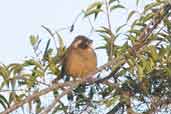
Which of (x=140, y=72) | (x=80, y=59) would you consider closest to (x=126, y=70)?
(x=140, y=72)

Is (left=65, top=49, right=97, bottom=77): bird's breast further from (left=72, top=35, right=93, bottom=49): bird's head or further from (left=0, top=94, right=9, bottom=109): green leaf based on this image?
(left=0, top=94, right=9, bottom=109): green leaf

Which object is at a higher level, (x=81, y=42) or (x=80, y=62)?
(x=81, y=42)

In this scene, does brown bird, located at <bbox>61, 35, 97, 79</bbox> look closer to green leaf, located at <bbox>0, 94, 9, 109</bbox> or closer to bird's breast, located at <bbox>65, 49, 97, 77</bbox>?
bird's breast, located at <bbox>65, 49, 97, 77</bbox>

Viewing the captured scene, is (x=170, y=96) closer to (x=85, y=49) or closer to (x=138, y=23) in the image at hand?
(x=138, y=23)

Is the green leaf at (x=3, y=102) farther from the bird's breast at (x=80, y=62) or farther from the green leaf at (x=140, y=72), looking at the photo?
the bird's breast at (x=80, y=62)

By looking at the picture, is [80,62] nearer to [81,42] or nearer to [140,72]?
[81,42]

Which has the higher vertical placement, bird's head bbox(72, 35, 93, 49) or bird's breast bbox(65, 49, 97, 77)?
bird's head bbox(72, 35, 93, 49)

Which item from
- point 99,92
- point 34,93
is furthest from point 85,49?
point 34,93

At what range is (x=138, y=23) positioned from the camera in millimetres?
3133

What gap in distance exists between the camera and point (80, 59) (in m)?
4.89

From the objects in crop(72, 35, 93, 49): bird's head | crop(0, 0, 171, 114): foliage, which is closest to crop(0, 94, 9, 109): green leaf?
crop(0, 0, 171, 114): foliage

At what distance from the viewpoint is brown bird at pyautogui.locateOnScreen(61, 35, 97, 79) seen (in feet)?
15.0

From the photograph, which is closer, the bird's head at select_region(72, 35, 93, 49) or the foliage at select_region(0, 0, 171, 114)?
the foliage at select_region(0, 0, 171, 114)

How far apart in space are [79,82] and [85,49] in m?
1.95
